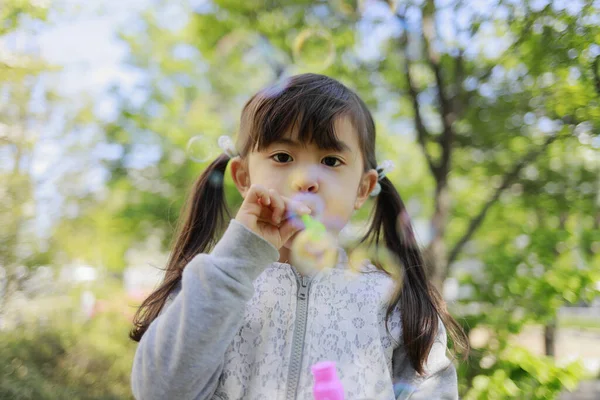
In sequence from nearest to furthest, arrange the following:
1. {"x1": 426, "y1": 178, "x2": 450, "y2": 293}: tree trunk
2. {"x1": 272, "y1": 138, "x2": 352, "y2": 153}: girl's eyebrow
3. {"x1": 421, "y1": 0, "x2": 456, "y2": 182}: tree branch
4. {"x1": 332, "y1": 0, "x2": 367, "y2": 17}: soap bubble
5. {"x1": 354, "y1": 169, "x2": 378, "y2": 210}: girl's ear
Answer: {"x1": 272, "y1": 138, "x2": 352, "y2": 153}: girl's eyebrow → {"x1": 354, "y1": 169, "x2": 378, "y2": 210}: girl's ear → {"x1": 421, "y1": 0, "x2": 456, "y2": 182}: tree branch → {"x1": 426, "y1": 178, "x2": 450, "y2": 293}: tree trunk → {"x1": 332, "y1": 0, "x2": 367, "y2": 17}: soap bubble

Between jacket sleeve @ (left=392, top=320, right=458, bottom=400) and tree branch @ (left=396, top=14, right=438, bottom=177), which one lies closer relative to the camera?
jacket sleeve @ (left=392, top=320, right=458, bottom=400)

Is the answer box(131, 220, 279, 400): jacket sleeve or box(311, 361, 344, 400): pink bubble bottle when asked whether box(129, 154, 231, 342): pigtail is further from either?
box(311, 361, 344, 400): pink bubble bottle

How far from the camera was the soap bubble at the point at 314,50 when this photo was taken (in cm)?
333

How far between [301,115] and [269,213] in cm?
30

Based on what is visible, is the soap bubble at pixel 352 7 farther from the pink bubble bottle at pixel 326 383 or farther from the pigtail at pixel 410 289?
the pink bubble bottle at pixel 326 383

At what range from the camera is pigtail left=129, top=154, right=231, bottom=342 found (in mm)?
1624

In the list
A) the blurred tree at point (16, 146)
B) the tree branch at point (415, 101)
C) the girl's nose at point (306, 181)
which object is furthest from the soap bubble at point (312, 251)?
the tree branch at point (415, 101)

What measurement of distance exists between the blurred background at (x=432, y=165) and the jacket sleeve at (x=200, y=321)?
747 millimetres

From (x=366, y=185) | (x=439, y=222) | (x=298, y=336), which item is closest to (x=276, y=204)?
(x=298, y=336)

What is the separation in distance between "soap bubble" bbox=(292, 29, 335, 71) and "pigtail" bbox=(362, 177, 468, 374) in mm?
1496

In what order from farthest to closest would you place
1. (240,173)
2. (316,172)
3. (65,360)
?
(65,360) < (240,173) < (316,172)

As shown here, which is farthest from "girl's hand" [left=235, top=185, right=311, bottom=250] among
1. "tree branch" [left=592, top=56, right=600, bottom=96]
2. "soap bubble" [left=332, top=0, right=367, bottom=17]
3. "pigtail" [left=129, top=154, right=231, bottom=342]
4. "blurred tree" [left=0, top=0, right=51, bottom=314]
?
"soap bubble" [left=332, top=0, right=367, bottom=17]

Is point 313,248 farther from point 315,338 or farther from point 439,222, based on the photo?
point 439,222

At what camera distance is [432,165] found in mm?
3949
